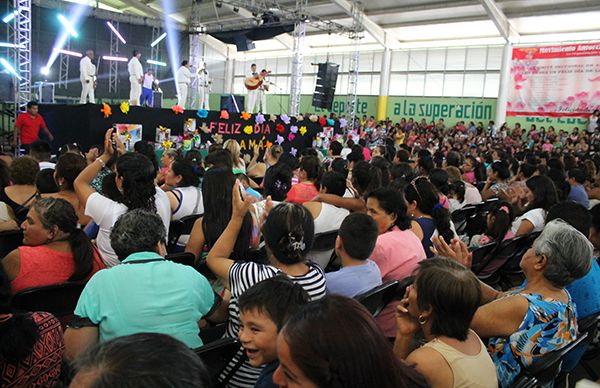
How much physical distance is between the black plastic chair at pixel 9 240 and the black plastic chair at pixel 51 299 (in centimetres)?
89

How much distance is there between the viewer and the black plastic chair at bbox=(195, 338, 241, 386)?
1.50 metres

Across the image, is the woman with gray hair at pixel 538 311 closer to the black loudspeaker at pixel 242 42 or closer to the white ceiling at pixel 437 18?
the white ceiling at pixel 437 18

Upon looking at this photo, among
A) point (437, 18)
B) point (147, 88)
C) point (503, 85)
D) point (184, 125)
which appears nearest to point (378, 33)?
point (437, 18)

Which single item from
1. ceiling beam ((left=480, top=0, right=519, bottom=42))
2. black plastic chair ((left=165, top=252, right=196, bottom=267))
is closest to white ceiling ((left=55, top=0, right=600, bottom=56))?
ceiling beam ((left=480, top=0, right=519, bottom=42))

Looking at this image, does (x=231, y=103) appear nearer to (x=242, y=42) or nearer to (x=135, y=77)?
(x=242, y=42)

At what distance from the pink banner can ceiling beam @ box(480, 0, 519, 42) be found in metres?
0.56

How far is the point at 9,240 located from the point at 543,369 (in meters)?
2.72

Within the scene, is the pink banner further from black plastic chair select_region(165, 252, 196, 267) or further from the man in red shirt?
black plastic chair select_region(165, 252, 196, 267)

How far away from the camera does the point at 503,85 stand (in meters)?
17.5

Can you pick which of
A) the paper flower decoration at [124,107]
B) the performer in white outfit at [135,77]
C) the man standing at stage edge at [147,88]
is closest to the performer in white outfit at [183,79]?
the man standing at stage edge at [147,88]

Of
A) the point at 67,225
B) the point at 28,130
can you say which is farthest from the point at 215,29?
the point at 67,225

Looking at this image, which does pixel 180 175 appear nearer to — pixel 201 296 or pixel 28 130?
pixel 201 296

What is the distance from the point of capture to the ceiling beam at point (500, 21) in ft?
50.5

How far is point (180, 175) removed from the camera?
354 cm
